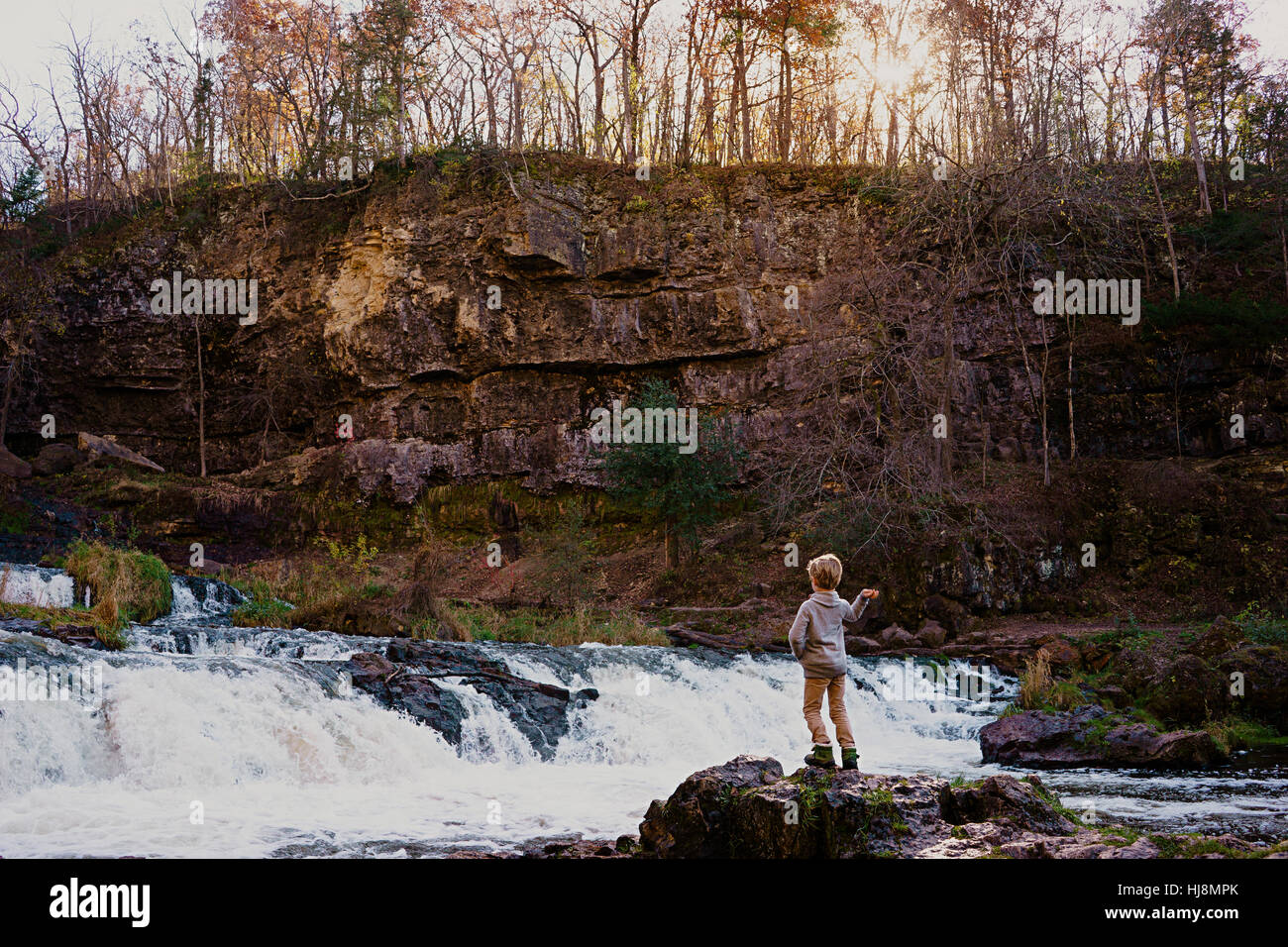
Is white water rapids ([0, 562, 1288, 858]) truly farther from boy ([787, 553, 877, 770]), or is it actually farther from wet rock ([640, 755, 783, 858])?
boy ([787, 553, 877, 770])

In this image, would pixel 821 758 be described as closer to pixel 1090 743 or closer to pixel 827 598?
pixel 827 598

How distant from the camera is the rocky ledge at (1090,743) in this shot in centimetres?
1166

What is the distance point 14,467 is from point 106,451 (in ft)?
8.99

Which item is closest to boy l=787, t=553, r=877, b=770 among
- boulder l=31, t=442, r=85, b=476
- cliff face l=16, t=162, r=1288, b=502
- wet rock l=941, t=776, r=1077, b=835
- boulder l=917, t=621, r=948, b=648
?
wet rock l=941, t=776, r=1077, b=835

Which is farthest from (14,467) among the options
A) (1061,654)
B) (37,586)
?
(1061,654)

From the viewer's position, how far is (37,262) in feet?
115

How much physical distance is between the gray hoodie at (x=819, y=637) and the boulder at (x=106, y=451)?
96.8 feet

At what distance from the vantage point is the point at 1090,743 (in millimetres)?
12227

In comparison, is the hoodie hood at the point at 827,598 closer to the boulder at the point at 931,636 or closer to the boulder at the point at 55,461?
the boulder at the point at 931,636

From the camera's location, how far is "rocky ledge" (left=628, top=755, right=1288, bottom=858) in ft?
18.9

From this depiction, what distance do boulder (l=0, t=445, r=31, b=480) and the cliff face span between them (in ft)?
15.5

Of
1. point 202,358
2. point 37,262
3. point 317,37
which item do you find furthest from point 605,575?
point 317,37
